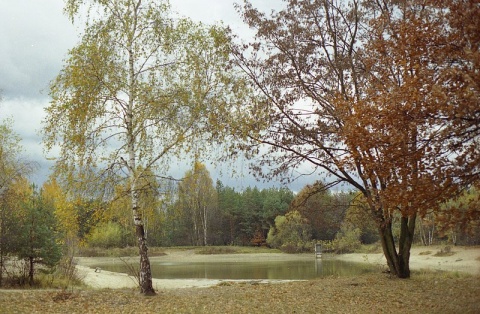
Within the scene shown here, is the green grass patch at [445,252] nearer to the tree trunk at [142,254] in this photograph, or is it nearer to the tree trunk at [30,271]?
the tree trunk at [142,254]

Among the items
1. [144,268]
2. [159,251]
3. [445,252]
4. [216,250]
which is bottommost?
[216,250]

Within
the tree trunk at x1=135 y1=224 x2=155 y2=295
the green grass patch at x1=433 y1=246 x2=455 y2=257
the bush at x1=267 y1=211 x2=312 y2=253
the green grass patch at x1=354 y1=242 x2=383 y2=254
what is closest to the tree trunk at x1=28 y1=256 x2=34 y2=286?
the tree trunk at x1=135 y1=224 x2=155 y2=295

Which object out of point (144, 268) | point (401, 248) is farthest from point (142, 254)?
point (401, 248)

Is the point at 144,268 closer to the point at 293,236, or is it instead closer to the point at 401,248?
the point at 401,248

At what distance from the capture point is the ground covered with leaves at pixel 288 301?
1018 cm

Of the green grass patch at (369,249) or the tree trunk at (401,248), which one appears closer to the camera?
the tree trunk at (401,248)

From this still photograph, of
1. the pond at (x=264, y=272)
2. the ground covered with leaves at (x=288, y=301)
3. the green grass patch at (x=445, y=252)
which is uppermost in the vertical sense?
the ground covered with leaves at (x=288, y=301)

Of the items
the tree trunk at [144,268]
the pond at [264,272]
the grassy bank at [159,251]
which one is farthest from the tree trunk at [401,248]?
the grassy bank at [159,251]

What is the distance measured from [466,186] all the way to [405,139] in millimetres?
1455

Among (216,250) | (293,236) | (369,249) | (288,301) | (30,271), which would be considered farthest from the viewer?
(216,250)

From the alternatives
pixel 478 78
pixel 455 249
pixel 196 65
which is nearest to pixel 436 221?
pixel 478 78

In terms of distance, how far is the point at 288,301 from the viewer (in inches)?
454

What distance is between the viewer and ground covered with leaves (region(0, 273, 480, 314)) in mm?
10180

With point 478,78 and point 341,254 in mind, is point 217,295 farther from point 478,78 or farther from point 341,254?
point 341,254
